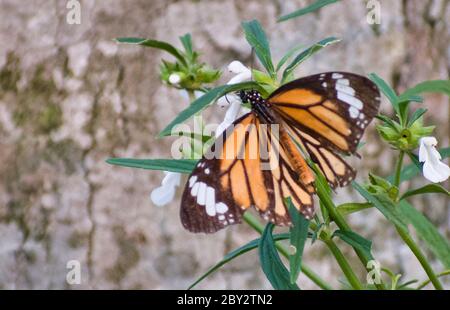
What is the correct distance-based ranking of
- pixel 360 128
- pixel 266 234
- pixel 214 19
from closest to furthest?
pixel 360 128 → pixel 266 234 → pixel 214 19

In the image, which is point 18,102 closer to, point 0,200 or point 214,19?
point 0,200

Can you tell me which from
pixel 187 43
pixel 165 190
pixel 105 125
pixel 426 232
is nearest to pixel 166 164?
pixel 165 190

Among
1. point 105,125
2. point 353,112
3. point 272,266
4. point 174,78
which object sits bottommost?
point 272,266

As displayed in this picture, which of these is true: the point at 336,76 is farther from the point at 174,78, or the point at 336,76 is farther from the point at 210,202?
the point at 174,78

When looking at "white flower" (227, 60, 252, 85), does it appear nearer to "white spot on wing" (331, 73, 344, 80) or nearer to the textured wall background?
"white spot on wing" (331, 73, 344, 80)

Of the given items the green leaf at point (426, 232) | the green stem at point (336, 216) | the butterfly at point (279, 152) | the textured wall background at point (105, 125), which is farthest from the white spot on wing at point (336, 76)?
the textured wall background at point (105, 125)

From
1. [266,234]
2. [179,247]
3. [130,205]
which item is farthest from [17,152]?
[266,234]
